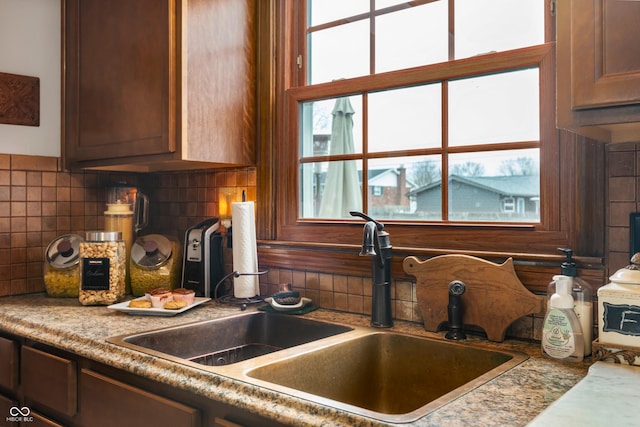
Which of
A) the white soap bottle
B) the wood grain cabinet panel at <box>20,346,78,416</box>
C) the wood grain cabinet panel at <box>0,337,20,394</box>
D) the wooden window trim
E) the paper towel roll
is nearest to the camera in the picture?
the white soap bottle

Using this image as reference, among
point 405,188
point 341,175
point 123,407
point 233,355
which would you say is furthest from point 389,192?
point 123,407

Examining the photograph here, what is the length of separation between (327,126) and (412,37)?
430 millimetres

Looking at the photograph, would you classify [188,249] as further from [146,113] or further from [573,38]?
[573,38]

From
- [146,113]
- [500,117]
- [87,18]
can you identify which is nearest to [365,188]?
[500,117]

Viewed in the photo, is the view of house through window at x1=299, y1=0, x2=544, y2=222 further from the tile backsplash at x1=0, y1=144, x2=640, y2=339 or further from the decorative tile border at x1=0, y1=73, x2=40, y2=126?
the decorative tile border at x1=0, y1=73, x2=40, y2=126

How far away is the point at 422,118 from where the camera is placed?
5.85 ft

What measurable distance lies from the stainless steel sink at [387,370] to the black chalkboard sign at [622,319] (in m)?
0.21

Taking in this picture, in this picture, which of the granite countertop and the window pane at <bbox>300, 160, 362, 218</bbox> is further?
the window pane at <bbox>300, 160, 362, 218</bbox>

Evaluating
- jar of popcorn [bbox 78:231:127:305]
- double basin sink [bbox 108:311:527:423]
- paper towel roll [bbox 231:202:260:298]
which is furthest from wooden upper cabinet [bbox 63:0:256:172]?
double basin sink [bbox 108:311:527:423]

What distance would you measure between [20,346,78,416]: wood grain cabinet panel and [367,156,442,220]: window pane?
1036 mm

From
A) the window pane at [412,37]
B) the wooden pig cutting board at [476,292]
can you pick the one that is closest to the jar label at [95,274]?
the wooden pig cutting board at [476,292]

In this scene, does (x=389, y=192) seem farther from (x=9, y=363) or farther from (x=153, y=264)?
(x=9, y=363)

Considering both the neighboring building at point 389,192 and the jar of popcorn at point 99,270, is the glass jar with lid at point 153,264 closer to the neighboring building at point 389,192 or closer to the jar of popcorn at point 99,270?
the jar of popcorn at point 99,270

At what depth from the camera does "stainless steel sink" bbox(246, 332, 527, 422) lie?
1.32m
